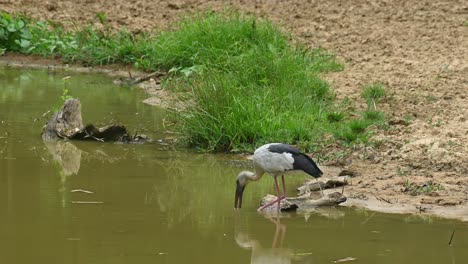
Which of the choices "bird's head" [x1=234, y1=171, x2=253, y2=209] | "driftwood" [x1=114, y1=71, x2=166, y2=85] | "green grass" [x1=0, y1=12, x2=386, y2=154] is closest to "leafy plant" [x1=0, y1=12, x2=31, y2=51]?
"green grass" [x1=0, y1=12, x2=386, y2=154]

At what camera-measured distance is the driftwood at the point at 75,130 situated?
36.4 feet

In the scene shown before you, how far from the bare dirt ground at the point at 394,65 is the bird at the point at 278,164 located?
59 centimetres

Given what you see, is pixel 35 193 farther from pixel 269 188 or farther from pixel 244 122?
pixel 244 122

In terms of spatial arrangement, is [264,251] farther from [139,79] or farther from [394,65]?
[139,79]

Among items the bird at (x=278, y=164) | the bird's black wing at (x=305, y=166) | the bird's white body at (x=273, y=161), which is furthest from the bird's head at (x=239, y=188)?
the bird's black wing at (x=305, y=166)

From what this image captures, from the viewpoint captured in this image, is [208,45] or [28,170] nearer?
[28,170]

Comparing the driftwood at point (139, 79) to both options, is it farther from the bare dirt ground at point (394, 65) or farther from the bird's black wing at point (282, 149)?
the bird's black wing at point (282, 149)

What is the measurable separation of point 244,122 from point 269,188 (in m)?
1.45

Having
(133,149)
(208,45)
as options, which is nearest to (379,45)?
(208,45)

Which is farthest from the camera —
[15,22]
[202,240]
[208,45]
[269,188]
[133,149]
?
[15,22]

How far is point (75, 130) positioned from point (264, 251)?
421cm

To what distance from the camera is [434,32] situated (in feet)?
50.0

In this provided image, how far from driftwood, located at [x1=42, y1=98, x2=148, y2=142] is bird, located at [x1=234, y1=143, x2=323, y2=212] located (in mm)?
2768

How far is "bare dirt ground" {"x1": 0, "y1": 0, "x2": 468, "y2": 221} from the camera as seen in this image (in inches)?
360
